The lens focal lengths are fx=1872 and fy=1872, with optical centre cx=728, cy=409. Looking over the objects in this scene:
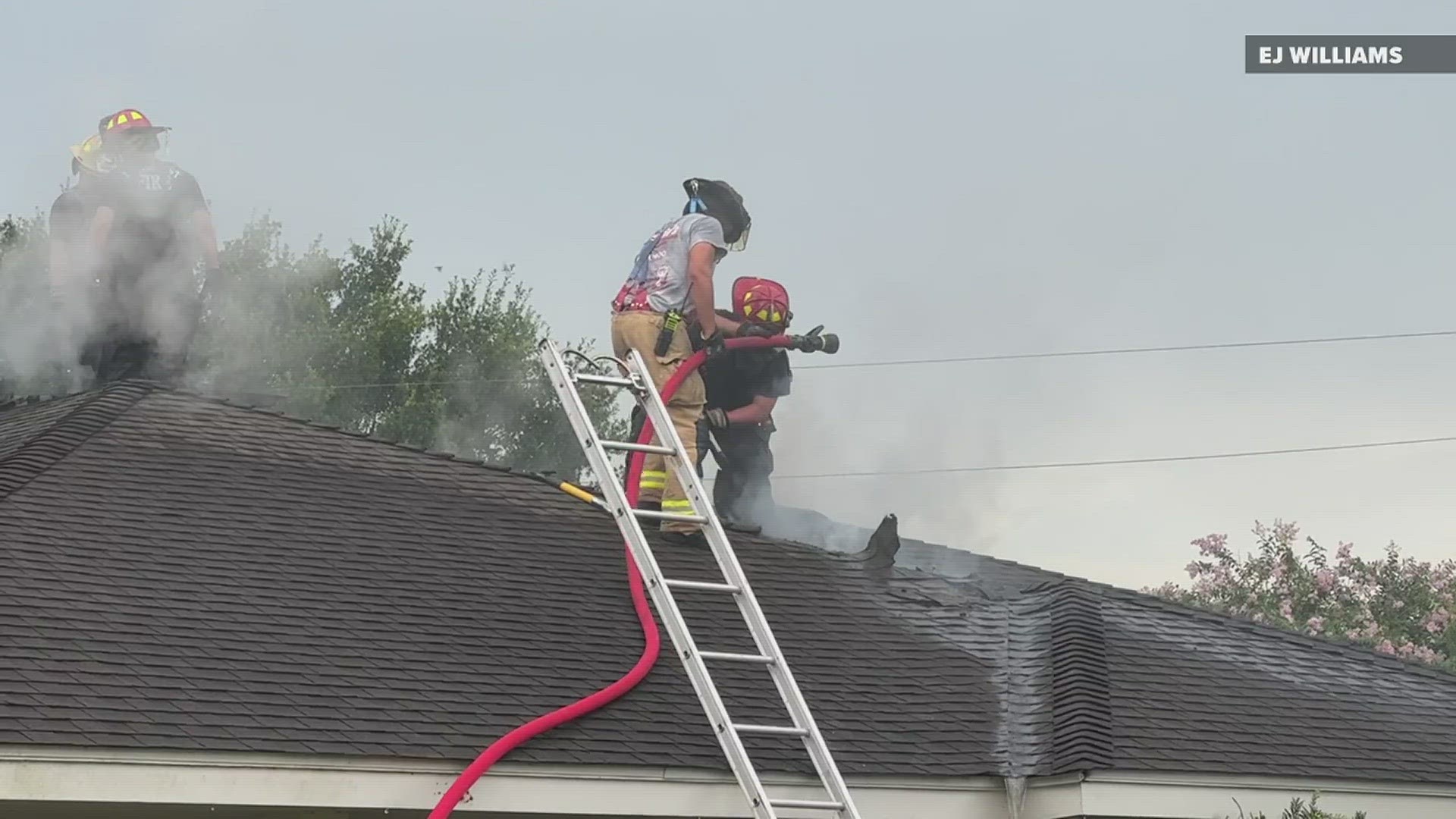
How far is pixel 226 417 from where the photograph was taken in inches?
438

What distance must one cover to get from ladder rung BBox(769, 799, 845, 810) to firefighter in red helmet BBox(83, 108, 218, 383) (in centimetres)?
606

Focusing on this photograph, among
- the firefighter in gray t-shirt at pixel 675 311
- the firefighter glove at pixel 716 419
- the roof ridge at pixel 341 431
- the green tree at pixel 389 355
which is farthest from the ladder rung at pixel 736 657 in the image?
the green tree at pixel 389 355

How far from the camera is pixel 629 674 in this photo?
28.5ft

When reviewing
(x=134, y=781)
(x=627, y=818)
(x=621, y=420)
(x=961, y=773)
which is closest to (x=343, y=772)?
(x=134, y=781)

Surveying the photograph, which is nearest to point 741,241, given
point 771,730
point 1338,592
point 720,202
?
point 720,202

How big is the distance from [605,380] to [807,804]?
279cm

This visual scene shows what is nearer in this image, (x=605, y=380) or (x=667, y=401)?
(x=605, y=380)

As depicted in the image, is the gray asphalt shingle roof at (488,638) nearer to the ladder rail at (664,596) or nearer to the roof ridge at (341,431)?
the roof ridge at (341,431)

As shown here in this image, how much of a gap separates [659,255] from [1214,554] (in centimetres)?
1266

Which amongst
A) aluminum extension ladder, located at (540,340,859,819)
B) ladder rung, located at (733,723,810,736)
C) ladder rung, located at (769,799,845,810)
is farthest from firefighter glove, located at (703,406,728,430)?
ladder rung, located at (769,799,845,810)

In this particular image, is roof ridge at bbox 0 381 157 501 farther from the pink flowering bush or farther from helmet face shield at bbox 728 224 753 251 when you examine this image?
the pink flowering bush

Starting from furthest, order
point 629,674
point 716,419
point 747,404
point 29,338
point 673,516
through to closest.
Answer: point 29,338 → point 747,404 → point 716,419 → point 629,674 → point 673,516

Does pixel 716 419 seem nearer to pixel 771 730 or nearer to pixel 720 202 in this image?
pixel 720 202

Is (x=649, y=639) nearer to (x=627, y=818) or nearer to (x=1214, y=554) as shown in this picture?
(x=627, y=818)
